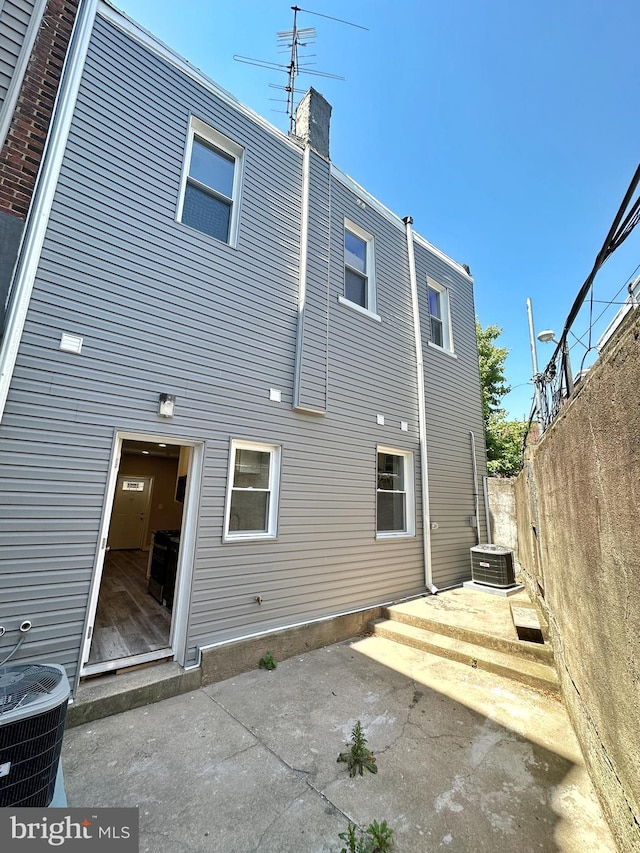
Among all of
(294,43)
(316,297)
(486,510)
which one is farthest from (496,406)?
(294,43)

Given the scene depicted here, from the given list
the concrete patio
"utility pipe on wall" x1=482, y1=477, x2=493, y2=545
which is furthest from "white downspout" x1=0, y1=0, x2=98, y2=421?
"utility pipe on wall" x1=482, y1=477, x2=493, y2=545

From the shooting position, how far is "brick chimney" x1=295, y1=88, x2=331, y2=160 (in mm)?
5582

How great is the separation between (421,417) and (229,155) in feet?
16.7

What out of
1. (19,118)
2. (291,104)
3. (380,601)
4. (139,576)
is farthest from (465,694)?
(291,104)

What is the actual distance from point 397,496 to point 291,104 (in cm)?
747

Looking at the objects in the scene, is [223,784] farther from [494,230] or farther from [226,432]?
[494,230]

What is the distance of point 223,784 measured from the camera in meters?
2.23

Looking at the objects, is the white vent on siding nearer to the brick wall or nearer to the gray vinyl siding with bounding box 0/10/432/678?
the gray vinyl siding with bounding box 0/10/432/678

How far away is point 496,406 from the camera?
15.6m

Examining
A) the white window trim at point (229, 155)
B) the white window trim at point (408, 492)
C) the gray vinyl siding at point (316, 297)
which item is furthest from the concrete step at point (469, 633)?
the white window trim at point (229, 155)

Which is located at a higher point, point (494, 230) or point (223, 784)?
point (494, 230)

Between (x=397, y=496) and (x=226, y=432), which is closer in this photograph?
(x=226, y=432)

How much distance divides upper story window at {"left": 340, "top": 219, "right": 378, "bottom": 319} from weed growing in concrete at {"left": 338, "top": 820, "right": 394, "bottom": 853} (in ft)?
18.9

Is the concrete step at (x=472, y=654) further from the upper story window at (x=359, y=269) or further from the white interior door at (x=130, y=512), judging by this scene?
the white interior door at (x=130, y=512)
